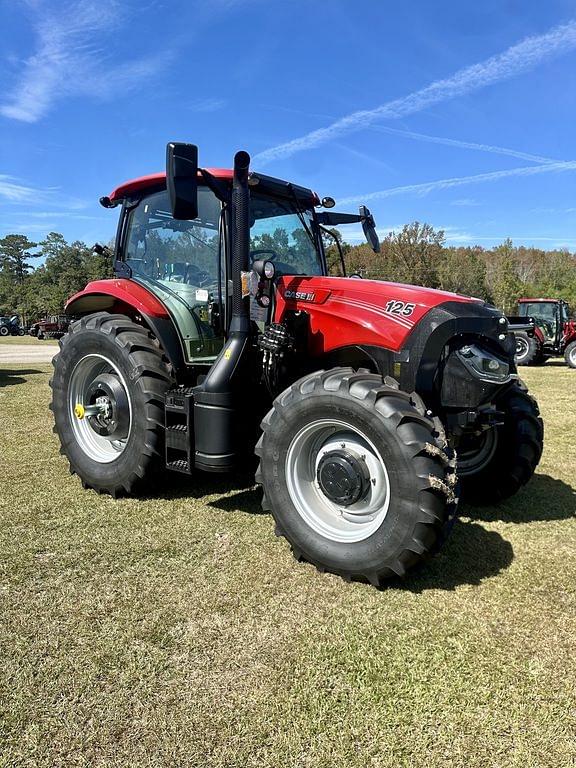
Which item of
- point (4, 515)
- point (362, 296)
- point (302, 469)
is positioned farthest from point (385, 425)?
point (4, 515)

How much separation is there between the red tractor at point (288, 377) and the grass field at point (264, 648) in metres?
0.37

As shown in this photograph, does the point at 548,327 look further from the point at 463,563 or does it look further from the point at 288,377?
the point at 463,563

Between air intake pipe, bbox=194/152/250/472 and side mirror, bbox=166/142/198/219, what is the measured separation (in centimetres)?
49

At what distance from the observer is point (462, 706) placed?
2188 millimetres

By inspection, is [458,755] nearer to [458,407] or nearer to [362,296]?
[458,407]

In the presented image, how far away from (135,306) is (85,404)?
1104 mm

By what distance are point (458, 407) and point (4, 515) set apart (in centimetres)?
328

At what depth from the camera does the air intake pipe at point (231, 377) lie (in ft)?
12.4

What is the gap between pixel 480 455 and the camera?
4426 mm

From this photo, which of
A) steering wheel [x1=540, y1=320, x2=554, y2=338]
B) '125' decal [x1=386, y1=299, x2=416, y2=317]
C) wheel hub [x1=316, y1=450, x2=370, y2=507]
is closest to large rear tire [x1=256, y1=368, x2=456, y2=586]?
wheel hub [x1=316, y1=450, x2=370, y2=507]

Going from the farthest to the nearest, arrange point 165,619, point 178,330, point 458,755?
point 178,330 → point 165,619 → point 458,755

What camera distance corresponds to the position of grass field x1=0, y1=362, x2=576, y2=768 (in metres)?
2.01

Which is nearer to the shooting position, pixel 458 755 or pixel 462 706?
pixel 458 755

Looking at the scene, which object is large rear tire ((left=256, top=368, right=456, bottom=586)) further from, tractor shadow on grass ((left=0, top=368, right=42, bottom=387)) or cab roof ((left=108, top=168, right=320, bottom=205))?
tractor shadow on grass ((left=0, top=368, right=42, bottom=387))
